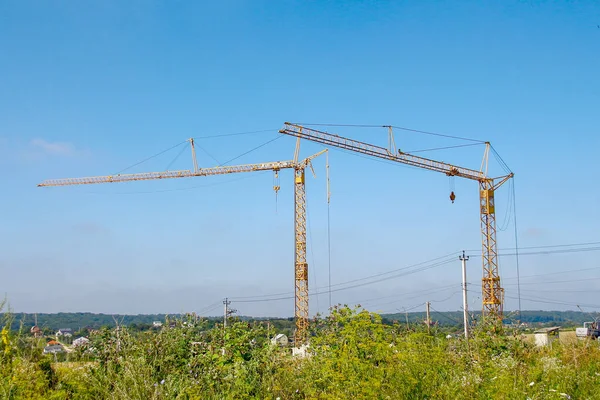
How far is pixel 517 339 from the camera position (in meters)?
11.4

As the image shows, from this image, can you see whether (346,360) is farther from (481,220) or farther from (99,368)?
(481,220)

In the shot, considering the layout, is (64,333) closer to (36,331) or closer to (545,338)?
(36,331)

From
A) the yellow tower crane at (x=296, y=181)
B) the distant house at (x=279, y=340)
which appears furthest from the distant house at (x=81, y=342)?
the yellow tower crane at (x=296, y=181)

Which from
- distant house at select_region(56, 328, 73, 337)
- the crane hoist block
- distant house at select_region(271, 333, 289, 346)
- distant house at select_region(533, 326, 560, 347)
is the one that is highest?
the crane hoist block

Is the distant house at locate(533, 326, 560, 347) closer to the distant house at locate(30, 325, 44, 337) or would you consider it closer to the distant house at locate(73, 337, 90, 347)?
the distant house at locate(73, 337, 90, 347)

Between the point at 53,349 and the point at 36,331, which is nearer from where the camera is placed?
the point at 36,331

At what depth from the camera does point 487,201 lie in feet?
222

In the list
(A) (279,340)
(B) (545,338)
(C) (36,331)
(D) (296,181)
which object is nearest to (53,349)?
(C) (36,331)

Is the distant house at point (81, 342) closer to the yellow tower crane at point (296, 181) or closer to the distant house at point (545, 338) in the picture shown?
the distant house at point (545, 338)

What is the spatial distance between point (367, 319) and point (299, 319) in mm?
58735

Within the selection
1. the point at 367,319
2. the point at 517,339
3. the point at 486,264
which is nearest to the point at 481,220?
the point at 486,264

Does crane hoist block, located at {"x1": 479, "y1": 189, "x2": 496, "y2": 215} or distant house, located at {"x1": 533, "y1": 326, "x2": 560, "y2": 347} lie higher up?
crane hoist block, located at {"x1": 479, "y1": 189, "x2": 496, "y2": 215}

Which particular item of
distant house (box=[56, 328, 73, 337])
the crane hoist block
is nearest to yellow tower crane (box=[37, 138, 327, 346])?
the crane hoist block

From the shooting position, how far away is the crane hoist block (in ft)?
220
